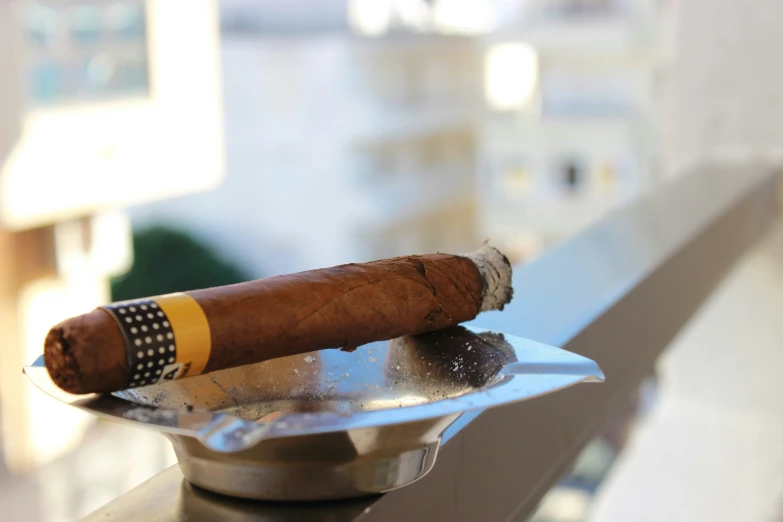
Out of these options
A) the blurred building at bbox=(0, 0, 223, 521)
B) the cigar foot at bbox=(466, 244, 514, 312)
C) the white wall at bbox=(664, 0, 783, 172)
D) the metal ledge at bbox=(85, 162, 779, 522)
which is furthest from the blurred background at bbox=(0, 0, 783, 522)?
the cigar foot at bbox=(466, 244, 514, 312)

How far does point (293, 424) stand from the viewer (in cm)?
23

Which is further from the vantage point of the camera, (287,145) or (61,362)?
(287,145)

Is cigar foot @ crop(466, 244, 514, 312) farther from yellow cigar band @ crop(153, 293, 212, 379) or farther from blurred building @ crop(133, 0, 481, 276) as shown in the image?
blurred building @ crop(133, 0, 481, 276)

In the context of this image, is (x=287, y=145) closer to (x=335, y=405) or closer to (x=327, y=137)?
(x=327, y=137)

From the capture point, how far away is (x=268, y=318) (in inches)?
11.1

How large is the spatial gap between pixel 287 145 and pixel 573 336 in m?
6.72

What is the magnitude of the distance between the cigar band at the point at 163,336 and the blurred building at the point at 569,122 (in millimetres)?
Result: 6464

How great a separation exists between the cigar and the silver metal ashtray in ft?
0.03

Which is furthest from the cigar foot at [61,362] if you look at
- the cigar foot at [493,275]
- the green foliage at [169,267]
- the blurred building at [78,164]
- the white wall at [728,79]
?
the green foliage at [169,267]

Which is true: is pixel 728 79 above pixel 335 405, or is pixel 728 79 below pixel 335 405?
above

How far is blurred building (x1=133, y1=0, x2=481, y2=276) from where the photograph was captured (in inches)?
269

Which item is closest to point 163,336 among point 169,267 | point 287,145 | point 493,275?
point 493,275

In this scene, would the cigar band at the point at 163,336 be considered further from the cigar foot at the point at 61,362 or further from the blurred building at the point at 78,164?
the blurred building at the point at 78,164

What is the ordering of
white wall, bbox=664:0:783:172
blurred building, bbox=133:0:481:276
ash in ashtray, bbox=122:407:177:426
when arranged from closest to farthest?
ash in ashtray, bbox=122:407:177:426, white wall, bbox=664:0:783:172, blurred building, bbox=133:0:481:276
